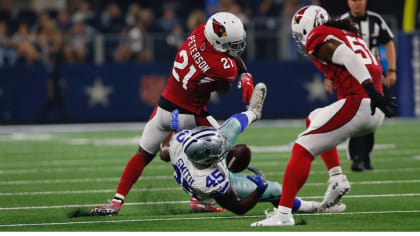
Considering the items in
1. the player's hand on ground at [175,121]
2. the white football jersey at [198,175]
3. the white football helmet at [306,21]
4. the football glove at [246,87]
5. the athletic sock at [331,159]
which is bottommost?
the athletic sock at [331,159]

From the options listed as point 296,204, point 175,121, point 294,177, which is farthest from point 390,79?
point 294,177

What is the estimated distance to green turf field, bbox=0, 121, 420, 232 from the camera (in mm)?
6734

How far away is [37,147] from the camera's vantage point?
581 inches

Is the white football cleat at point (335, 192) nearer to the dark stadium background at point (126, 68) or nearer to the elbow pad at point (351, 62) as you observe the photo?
the elbow pad at point (351, 62)

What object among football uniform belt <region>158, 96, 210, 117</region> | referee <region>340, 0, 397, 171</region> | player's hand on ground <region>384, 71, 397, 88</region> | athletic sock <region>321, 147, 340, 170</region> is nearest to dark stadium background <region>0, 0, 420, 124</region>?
referee <region>340, 0, 397, 171</region>

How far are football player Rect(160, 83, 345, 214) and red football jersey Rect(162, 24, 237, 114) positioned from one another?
0.40m

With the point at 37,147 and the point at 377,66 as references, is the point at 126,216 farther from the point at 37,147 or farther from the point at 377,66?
the point at 37,147

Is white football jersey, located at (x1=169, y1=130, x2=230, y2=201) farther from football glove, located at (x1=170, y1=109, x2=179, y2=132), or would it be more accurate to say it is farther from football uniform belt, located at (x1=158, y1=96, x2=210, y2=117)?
football uniform belt, located at (x1=158, y1=96, x2=210, y2=117)

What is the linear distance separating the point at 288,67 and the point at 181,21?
8.62 feet

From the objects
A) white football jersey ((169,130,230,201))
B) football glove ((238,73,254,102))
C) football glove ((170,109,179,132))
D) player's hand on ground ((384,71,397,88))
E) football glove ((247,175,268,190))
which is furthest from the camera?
player's hand on ground ((384,71,397,88))

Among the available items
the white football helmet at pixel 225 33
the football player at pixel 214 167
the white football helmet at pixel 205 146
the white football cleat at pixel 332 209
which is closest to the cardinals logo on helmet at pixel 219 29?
the white football helmet at pixel 225 33

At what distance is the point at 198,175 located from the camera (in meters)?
6.71

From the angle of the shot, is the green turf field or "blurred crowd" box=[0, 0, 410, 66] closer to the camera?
the green turf field

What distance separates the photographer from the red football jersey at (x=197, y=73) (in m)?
7.34
